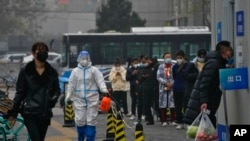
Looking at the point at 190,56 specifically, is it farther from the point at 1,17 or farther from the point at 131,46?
the point at 1,17

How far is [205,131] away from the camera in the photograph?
12281mm

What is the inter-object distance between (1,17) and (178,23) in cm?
2301

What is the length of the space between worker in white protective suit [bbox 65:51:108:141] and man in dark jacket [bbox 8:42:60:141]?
10.6 ft

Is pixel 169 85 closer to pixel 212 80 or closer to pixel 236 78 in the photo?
pixel 212 80

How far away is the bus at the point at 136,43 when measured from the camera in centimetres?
4384

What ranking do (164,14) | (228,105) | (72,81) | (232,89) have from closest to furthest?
(232,89) → (228,105) → (72,81) → (164,14)

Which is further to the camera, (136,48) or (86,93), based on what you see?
(136,48)

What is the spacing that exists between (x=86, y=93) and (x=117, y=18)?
194 ft

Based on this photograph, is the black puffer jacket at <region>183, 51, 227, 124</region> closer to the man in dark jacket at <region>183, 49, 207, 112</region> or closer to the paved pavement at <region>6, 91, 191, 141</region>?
the paved pavement at <region>6, 91, 191, 141</region>

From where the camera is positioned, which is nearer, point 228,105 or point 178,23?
point 228,105

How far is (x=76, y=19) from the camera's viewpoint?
127250 mm

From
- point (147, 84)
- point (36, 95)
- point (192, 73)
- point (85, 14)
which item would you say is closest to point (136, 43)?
point (147, 84)

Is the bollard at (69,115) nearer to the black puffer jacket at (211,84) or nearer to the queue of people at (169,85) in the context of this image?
the queue of people at (169,85)

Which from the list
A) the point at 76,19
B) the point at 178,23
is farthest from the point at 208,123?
the point at 76,19
